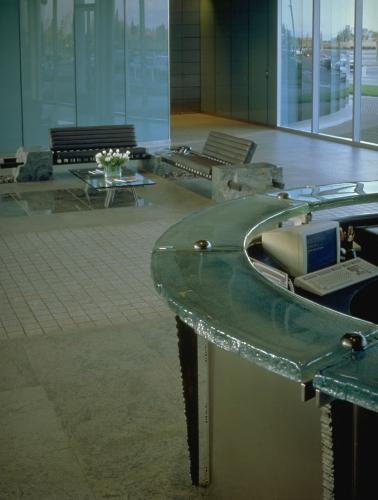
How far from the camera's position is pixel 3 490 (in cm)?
357

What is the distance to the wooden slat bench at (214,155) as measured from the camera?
10.4 m

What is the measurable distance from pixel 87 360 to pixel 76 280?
184cm

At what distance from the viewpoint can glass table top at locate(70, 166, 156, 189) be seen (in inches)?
399

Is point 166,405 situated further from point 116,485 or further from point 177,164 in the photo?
point 177,164

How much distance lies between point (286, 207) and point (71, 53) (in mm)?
11182

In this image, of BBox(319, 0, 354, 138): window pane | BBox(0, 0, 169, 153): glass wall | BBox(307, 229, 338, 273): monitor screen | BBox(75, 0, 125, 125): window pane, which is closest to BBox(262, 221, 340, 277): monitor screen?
BBox(307, 229, 338, 273): monitor screen

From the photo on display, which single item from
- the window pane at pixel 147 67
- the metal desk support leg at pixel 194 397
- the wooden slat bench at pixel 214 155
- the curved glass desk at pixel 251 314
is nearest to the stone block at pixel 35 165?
the wooden slat bench at pixel 214 155

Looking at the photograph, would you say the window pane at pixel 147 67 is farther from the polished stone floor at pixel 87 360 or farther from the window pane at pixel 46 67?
the polished stone floor at pixel 87 360

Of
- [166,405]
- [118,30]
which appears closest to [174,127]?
[118,30]

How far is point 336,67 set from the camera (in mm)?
15789

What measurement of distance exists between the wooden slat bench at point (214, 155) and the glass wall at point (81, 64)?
328cm

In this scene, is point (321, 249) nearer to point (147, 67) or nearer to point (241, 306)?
point (241, 306)

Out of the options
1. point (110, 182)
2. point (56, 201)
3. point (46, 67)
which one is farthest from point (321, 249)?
point (46, 67)

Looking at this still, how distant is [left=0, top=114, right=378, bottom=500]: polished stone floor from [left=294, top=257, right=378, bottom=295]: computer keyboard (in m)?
0.98
